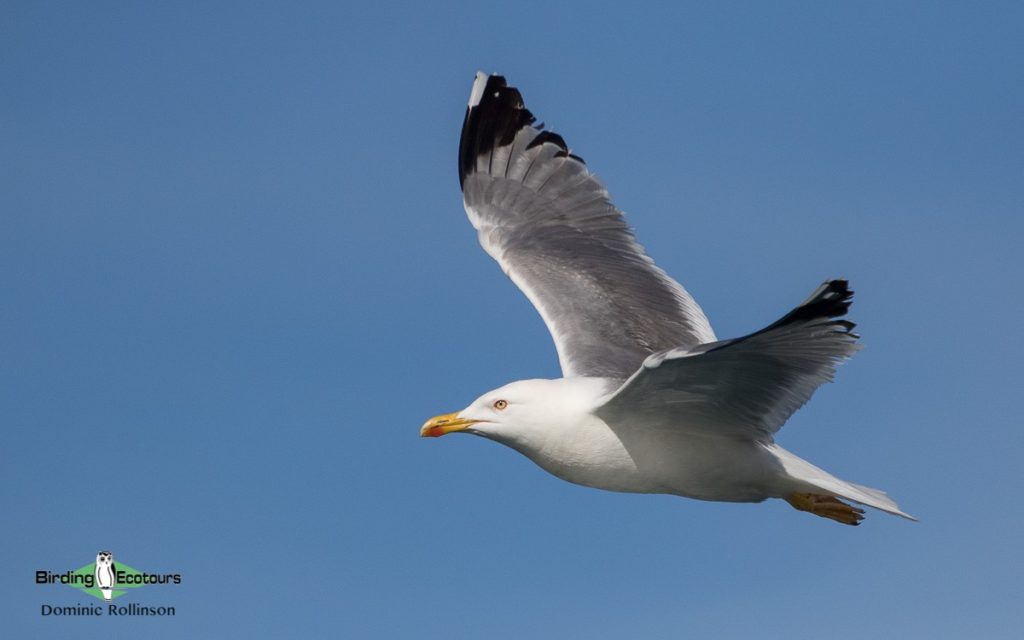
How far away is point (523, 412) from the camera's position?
11.3 m

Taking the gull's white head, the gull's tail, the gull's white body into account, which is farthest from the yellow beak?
the gull's tail

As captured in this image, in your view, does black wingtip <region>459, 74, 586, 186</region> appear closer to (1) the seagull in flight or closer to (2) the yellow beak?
(1) the seagull in flight

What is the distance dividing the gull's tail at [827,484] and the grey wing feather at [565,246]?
63.9 inches

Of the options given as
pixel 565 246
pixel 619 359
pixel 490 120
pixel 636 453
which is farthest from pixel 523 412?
pixel 490 120

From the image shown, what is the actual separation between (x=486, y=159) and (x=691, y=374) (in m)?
5.68

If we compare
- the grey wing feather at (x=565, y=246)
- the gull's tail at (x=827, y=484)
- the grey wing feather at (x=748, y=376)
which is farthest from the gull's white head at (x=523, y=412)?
the gull's tail at (x=827, y=484)

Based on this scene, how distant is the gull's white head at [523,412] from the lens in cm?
1122

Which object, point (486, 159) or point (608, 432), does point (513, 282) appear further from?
point (608, 432)

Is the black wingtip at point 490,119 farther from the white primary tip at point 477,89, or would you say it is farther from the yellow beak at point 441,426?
the yellow beak at point 441,426

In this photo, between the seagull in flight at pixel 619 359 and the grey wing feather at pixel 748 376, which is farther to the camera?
the seagull in flight at pixel 619 359

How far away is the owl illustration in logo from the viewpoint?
14289 millimetres

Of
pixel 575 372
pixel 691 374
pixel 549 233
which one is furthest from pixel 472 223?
pixel 691 374

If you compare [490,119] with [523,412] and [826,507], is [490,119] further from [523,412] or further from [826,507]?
[826,507]

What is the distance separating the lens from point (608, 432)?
1113 cm
